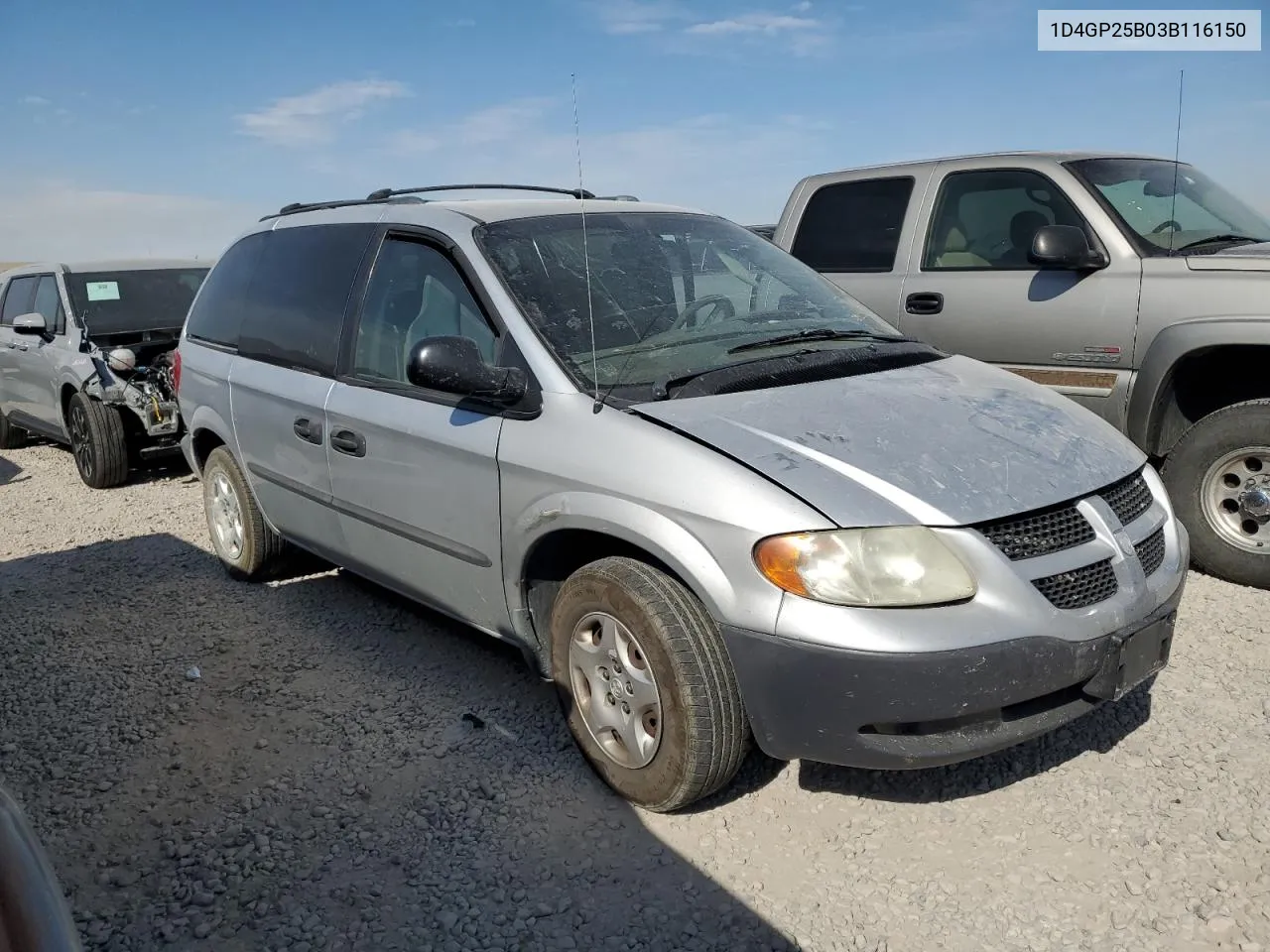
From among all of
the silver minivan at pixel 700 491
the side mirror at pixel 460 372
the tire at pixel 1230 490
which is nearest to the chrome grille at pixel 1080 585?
the silver minivan at pixel 700 491

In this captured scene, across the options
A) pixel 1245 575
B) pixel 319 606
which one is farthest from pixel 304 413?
pixel 1245 575

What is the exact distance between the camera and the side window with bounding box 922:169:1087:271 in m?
5.32

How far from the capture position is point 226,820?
3154mm

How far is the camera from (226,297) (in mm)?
5137

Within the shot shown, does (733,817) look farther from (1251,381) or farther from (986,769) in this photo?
(1251,381)

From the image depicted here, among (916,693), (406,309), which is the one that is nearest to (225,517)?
(406,309)

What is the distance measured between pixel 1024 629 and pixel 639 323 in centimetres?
158

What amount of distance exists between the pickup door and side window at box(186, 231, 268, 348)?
10.8 ft

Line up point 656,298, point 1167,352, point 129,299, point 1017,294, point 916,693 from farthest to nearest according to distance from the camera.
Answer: point 129,299
point 1017,294
point 1167,352
point 656,298
point 916,693

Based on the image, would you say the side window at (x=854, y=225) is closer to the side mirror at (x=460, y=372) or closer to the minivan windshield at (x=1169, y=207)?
the minivan windshield at (x=1169, y=207)

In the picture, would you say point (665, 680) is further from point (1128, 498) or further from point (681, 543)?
point (1128, 498)

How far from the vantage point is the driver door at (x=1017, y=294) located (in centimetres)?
495

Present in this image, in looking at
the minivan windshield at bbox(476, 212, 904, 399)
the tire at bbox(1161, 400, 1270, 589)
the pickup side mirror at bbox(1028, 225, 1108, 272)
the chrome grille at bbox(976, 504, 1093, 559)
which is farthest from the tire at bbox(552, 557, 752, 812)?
the pickup side mirror at bbox(1028, 225, 1108, 272)

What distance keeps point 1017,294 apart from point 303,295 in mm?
3525
